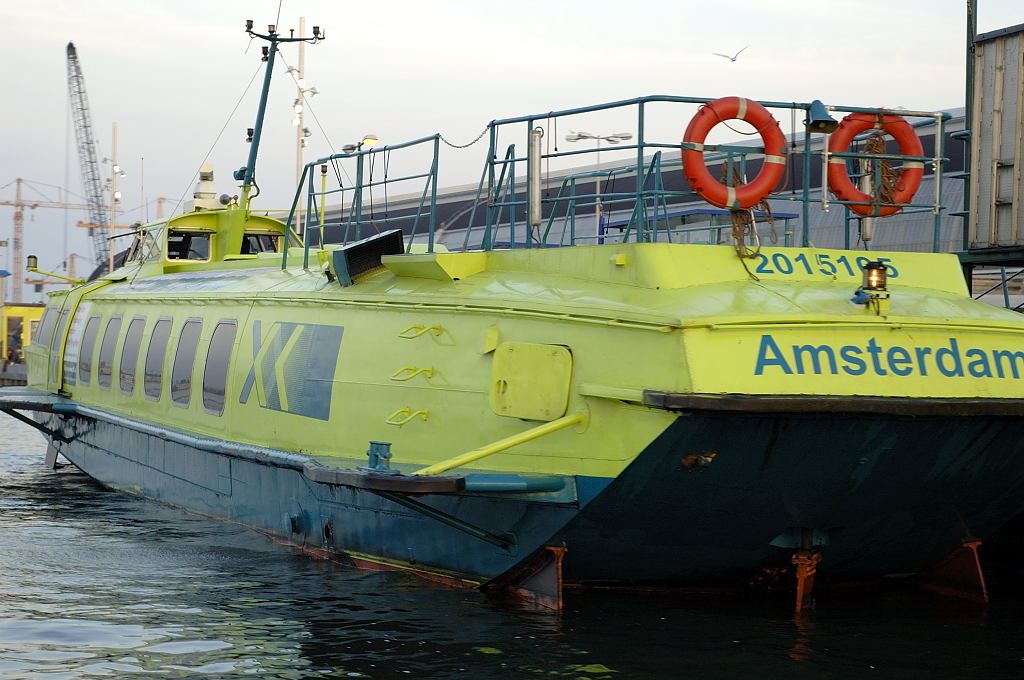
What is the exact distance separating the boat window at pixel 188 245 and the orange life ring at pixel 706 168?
8348 mm

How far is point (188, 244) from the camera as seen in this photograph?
1519cm

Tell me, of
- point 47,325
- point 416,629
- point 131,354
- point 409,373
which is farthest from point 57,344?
point 416,629

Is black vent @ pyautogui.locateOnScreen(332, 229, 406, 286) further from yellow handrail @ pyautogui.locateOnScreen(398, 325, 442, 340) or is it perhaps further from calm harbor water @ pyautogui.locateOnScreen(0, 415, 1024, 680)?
calm harbor water @ pyautogui.locateOnScreen(0, 415, 1024, 680)

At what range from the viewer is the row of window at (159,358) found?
450 inches

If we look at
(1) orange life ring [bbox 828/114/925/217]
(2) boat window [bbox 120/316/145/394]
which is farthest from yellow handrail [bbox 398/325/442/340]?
(2) boat window [bbox 120/316/145/394]

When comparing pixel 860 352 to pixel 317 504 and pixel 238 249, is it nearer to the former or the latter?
pixel 317 504

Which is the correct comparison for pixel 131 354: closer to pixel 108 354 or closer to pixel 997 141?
pixel 108 354

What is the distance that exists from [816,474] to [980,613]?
216cm

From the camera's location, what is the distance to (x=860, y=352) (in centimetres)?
754

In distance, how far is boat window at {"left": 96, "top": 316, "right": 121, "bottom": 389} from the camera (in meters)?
14.2

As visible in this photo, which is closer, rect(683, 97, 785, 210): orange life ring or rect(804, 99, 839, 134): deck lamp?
rect(683, 97, 785, 210): orange life ring

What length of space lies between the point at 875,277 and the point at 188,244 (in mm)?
9667

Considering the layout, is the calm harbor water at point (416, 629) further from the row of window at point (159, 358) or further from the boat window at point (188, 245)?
the boat window at point (188, 245)

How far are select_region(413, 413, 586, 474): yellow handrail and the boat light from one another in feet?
6.38
